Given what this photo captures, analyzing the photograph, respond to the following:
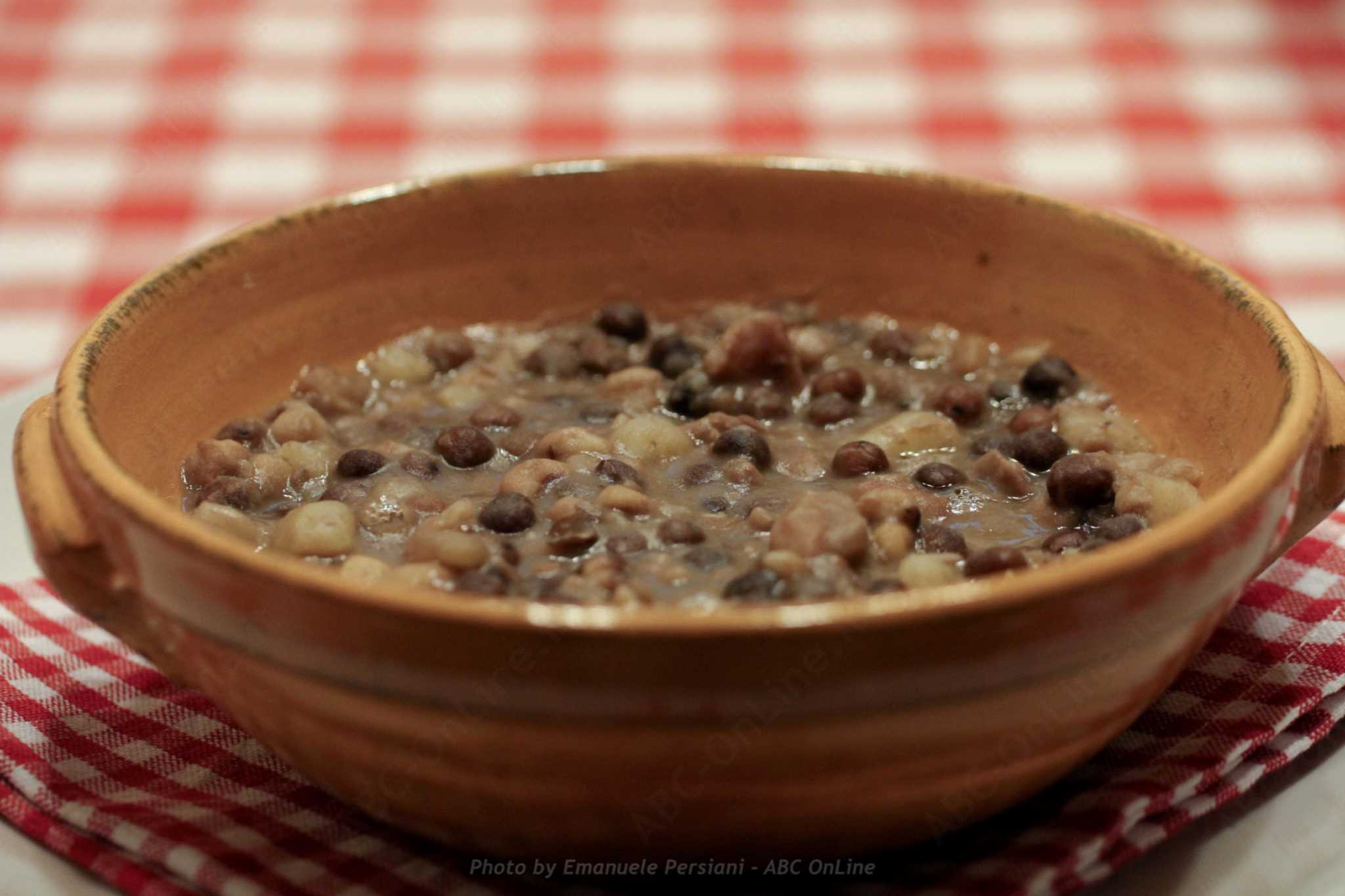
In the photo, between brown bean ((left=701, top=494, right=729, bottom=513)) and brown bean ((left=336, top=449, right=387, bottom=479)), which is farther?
brown bean ((left=336, top=449, right=387, bottom=479))

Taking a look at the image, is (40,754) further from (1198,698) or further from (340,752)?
(1198,698)

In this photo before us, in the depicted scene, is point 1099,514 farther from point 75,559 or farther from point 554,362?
point 75,559

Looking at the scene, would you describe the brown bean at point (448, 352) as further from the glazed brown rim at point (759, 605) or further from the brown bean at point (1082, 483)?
the brown bean at point (1082, 483)

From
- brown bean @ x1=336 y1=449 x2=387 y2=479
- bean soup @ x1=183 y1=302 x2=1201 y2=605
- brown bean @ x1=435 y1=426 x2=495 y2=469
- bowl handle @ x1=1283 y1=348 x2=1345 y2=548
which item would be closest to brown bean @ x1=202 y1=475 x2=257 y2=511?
bean soup @ x1=183 y1=302 x2=1201 y2=605

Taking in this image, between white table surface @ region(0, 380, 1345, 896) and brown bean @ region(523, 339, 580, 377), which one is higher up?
brown bean @ region(523, 339, 580, 377)

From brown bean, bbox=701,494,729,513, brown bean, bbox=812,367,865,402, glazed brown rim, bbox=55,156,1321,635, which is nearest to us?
glazed brown rim, bbox=55,156,1321,635

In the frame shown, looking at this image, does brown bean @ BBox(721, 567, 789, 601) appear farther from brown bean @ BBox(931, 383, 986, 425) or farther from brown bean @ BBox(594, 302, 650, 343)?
brown bean @ BBox(594, 302, 650, 343)

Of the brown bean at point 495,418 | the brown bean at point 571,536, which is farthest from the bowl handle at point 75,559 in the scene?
the brown bean at point 495,418

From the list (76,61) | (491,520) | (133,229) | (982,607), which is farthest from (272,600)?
(76,61)
